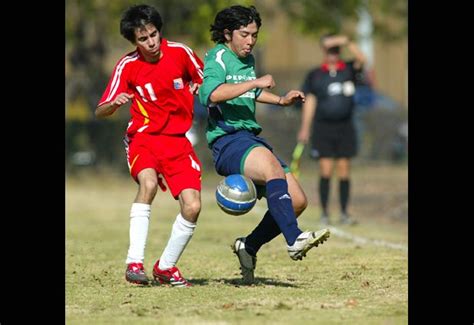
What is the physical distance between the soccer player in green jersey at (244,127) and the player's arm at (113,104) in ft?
1.90

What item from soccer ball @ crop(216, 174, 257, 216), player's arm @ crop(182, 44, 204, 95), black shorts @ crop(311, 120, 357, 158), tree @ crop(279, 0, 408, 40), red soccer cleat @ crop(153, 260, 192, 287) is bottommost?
red soccer cleat @ crop(153, 260, 192, 287)

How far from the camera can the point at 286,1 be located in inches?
1155

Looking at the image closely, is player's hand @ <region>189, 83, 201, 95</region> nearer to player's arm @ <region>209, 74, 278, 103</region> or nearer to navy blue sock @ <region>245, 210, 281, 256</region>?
player's arm @ <region>209, 74, 278, 103</region>

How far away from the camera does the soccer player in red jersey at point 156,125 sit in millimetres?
8836

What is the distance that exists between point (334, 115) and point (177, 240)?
666 centimetres

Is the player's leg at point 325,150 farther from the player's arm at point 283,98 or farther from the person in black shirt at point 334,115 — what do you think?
the player's arm at point 283,98

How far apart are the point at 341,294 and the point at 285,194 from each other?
0.83 meters

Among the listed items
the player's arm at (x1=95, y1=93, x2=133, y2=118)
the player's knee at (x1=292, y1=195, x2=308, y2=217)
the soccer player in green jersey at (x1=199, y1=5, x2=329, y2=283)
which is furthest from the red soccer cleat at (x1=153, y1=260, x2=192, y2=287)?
the player's arm at (x1=95, y1=93, x2=133, y2=118)

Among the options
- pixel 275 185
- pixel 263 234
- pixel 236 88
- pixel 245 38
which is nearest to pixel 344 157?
pixel 263 234

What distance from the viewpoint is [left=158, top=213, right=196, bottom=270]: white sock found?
885cm

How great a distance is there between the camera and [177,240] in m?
8.86

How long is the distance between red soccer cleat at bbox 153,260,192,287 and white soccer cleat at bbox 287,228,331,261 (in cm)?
99
